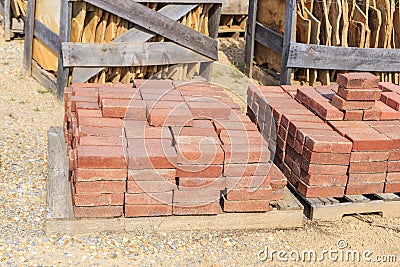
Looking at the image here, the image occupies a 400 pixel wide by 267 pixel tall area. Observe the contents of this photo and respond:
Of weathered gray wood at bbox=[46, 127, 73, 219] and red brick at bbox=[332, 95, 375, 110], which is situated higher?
red brick at bbox=[332, 95, 375, 110]

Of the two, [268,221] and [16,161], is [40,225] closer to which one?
[16,161]

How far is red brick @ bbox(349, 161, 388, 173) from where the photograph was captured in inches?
254

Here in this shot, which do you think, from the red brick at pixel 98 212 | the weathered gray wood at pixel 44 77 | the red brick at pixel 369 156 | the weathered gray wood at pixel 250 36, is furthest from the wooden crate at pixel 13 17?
the red brick at pixel 369 156

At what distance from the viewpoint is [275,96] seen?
786 centimetres

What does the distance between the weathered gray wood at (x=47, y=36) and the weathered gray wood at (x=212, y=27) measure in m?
2.53

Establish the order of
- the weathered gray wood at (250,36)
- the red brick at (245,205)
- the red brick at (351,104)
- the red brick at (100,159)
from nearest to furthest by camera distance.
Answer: the red brick at (100,159) → the red brick at (245,205) → the red brick at (351,104) → the weathered gray wood at (250,36)

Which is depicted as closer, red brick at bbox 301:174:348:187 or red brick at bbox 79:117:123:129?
red brick at bbox 79:117:123:129

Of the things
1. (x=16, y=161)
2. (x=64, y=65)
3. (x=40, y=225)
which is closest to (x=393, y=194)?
(x=40, y=225)

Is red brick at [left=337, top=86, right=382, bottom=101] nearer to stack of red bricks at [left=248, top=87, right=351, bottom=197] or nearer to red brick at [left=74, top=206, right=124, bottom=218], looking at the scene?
stack of red bricks at [left=248, top=87, right=351, bottom=197]

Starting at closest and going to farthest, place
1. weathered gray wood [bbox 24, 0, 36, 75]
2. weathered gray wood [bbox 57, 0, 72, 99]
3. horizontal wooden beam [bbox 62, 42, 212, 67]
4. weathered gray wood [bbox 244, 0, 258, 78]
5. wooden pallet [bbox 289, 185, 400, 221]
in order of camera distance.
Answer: wooden pallet [bbox 289, 185, 400, 221]
weathered gray wood [bbox 57, 0, 72, 99]
horizontal wooden beam [bbox 62, 42, 212, 67]
weathered gray wood [bbox 24, 0, 36, 75]
weathered gray wood [bbox 244, 0, 258, 78]

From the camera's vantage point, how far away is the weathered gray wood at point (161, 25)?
922 cm

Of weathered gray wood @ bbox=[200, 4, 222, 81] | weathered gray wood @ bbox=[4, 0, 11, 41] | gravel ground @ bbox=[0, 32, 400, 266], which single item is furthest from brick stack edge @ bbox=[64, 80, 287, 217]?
weathered gray wood @ bbox=[4, 0, 11, 41]

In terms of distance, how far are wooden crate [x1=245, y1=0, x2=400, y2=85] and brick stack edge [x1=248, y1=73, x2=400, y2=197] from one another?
2709 mm

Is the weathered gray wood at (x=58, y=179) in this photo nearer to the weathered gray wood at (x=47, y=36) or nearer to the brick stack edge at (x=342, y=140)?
the weathered gray wood at (x=47, y=36)
